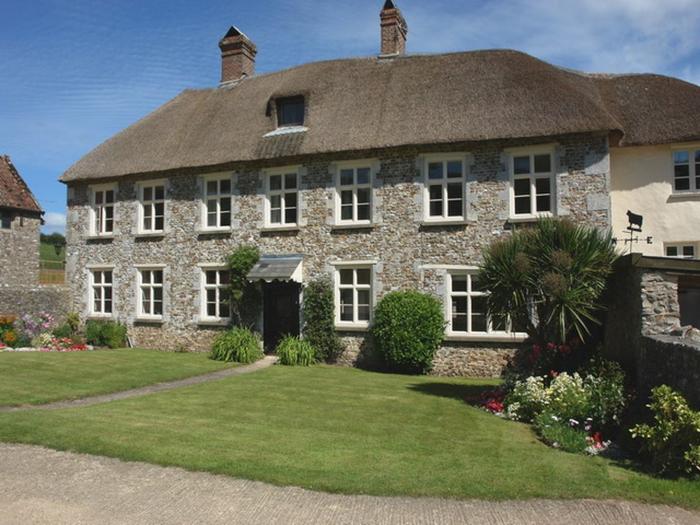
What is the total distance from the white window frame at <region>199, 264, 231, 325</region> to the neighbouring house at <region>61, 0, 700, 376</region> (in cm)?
8

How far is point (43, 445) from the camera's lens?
821 cm

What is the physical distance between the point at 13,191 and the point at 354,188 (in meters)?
21.5

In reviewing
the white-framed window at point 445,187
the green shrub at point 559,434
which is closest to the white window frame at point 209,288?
the white-framed window at point 445,187

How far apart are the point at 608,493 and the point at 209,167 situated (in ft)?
54.3

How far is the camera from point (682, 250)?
1720 cm

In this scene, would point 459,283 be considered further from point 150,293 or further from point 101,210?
point 101,210

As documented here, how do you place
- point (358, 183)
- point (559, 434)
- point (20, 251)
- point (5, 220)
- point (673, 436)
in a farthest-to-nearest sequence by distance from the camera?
point (20, 251) → point (5, 220) → point (358, 183) → point (559, 434) → point (673, 436)

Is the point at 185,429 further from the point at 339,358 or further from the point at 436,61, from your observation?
the point at 436,61

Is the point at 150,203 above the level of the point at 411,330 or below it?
above

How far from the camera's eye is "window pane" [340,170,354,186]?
1869 cm

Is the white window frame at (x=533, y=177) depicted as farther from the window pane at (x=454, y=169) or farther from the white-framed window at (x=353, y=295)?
the white-framed window at (x=353, y=295)

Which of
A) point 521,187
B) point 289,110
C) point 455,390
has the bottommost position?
point 455,390

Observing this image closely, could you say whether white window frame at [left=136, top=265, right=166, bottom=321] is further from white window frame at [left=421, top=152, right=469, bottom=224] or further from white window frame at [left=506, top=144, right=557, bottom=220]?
white window frame at [left=506, top=144, right=557, bottom=220]

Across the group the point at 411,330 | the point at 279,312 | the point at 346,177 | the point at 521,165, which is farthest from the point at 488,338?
the point at 279,312
